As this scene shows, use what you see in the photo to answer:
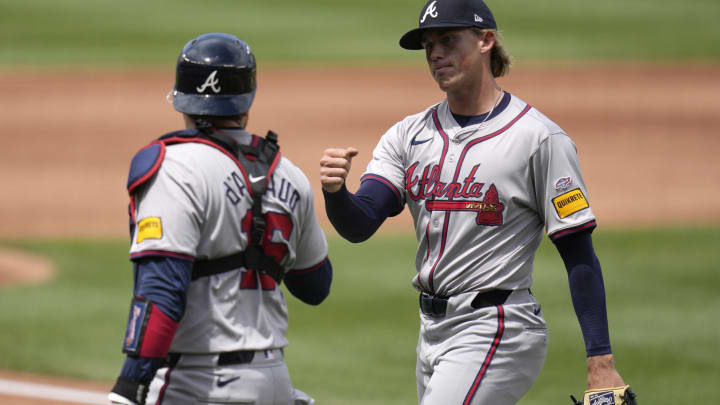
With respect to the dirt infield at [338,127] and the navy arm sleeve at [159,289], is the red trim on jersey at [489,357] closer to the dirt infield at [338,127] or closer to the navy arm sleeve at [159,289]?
the navy arm sleeve at [159,289]

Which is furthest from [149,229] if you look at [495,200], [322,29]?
[322,29]

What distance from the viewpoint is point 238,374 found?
10.5ft

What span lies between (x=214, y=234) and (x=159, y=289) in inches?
10.6

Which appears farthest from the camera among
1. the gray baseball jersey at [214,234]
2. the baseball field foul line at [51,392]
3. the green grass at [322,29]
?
the green grass at [322,29]

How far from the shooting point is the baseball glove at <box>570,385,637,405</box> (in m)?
3.61

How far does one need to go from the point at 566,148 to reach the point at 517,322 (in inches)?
27.8

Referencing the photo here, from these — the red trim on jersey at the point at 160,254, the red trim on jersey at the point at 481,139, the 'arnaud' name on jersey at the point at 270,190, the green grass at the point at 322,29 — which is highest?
the green grass at the point at 322,29

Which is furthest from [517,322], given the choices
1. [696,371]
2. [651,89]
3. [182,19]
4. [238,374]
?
[182,19]

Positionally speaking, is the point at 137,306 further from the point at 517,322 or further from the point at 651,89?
the point at 651,89

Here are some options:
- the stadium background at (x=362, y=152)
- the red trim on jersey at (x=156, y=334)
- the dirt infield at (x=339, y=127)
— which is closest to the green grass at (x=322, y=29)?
the stadium background at (x=362, y=152)

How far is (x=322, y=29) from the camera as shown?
2706cm

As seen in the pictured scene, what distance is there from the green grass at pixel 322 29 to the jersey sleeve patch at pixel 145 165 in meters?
20.2

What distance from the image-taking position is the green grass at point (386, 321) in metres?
7.84

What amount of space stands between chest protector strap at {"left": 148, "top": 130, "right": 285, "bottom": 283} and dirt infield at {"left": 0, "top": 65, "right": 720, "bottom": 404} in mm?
9716
